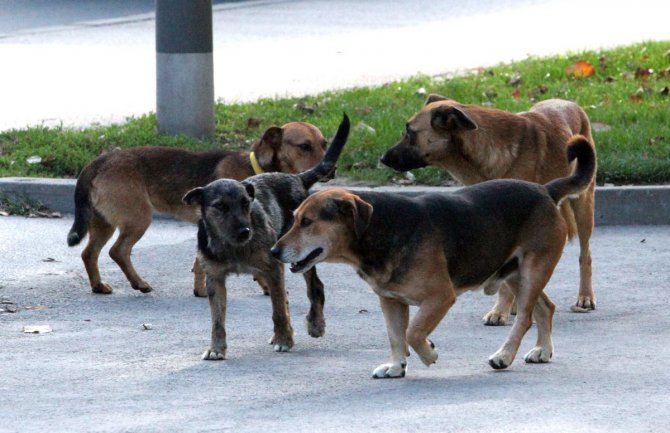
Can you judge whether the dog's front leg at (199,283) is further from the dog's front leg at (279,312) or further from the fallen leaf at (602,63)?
the fallen leaf at (602,63)

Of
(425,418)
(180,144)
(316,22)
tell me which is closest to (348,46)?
(316,22)

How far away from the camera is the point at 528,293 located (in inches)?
269

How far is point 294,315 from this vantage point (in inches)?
325

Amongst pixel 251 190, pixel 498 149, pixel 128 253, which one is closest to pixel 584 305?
pixel 498 149

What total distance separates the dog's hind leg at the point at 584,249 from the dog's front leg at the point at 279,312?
6.64ft

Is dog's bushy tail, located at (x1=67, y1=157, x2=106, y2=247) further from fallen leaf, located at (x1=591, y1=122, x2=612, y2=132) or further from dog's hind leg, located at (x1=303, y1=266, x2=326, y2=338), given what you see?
fallen leaf, located at (x1=591, y1=122, x2=612, y2=132)

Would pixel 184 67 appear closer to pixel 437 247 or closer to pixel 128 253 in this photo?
pixel 128 253

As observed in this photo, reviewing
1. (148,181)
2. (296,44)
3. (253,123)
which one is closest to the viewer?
(148,181)

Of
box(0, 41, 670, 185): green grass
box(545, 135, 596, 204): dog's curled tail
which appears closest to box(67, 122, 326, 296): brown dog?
box(0, 41, 670, 185): green grass

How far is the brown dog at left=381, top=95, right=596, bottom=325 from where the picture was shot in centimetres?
845

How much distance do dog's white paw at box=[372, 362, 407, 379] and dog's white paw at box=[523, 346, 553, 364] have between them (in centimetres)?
74

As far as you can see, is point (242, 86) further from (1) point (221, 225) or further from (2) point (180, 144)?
(1) point (221, 225)

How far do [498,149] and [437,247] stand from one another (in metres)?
1.95

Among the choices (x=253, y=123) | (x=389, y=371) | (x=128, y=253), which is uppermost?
(x=253, y=123)
